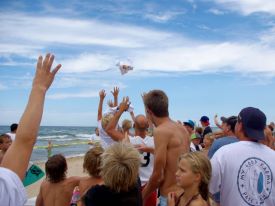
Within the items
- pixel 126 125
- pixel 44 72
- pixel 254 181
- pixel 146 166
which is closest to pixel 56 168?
pixel 146 166

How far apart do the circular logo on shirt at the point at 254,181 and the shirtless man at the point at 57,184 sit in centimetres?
196

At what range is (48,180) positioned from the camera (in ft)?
15.0

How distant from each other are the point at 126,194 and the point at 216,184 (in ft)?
2.71

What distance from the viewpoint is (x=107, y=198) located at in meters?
3.07

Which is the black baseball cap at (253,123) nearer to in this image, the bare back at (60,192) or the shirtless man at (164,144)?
the shirtless man at (164,144)

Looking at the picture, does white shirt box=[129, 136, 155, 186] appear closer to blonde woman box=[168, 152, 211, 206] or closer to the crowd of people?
the crowd of people

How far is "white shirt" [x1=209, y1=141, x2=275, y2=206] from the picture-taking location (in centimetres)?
332

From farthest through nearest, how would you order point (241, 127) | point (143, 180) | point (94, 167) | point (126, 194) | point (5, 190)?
point (143, 180) < point (94, 167) < point (241, 127) < point (126, 194) < point (5, 190)

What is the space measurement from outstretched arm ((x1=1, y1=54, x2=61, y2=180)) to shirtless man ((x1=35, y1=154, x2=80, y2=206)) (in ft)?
8.42

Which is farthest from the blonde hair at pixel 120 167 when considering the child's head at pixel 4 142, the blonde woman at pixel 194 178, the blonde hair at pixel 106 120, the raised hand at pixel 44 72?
the child's head at pixel 4 142

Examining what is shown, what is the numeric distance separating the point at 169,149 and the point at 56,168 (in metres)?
1.33

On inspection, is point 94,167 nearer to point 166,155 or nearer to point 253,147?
point 166,155

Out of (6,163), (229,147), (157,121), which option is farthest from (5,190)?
(157,121)

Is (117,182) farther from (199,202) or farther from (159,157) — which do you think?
(159,157)
